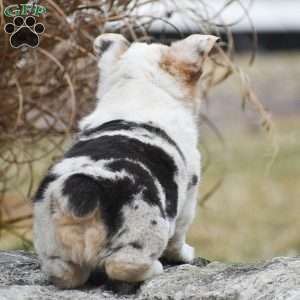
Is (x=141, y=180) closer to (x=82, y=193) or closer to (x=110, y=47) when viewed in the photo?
(x=82, y=193)

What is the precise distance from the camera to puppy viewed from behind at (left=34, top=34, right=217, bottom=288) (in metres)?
1.97

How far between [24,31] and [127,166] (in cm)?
81

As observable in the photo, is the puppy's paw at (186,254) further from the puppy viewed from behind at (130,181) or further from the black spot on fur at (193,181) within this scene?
the black spot on fur at (193,181)

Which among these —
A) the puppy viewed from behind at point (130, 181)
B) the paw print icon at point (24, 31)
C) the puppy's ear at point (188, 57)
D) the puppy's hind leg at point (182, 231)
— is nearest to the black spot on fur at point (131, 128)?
the puppy viewed from behind at point (130, 181)

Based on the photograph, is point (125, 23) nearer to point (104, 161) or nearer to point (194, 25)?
point (194, 25)

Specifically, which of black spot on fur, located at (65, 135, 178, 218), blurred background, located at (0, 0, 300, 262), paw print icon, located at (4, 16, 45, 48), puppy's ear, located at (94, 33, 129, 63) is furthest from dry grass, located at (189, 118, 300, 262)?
black spot on fur, located at (65, 135, 178, 218)

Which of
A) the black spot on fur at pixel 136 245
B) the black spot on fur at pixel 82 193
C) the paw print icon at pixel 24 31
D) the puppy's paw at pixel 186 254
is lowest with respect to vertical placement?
the puppy's paw at pixel 186 254

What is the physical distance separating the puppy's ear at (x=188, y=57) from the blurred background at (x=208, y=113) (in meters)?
0.38

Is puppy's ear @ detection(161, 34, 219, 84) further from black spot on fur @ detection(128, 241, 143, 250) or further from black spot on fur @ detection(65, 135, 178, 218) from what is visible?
black spot on fur @ detection(128, 241, 143, 250)

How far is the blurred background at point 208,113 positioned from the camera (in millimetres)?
2887

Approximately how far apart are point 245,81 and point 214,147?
377 centimetres

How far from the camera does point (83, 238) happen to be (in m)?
1.98

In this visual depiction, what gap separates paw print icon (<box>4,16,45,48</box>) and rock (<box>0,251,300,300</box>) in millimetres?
754

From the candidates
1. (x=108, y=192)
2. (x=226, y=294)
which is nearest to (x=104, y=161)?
(x=108, y=192)
